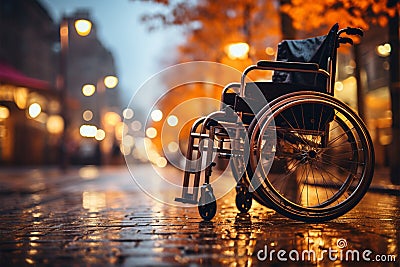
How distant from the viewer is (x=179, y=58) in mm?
32906

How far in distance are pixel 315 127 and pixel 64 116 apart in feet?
69.6

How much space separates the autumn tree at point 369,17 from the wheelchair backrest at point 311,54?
3.99 metres

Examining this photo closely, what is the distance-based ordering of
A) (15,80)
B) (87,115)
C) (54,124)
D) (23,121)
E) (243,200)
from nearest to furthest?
(243,200)
(15,80)
(23,121)
(54,124)
(87,115)

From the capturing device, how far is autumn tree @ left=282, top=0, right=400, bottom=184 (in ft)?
29.5

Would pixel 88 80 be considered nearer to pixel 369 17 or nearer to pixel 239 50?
pixel 239 50

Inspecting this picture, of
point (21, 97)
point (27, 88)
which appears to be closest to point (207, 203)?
point (27, 88)

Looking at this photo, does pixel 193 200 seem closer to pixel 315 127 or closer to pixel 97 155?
pixel 315 127

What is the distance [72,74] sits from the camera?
61156 mm

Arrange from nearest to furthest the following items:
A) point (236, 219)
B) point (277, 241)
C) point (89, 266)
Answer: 1. point (89, 266)
2. point (277, 241)
3. point (236, 219)

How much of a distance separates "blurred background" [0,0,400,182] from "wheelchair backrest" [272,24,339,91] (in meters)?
1.30

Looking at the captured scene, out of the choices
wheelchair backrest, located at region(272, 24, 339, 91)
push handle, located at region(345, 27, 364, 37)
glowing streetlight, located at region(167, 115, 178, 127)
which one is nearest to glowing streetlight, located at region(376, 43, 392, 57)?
wheelchair backrest, located at region(272, 24, 339, 91)

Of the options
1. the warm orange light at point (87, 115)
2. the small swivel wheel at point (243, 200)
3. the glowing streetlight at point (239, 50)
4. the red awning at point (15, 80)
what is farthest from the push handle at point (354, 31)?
the warm orange light at point (87, 115)

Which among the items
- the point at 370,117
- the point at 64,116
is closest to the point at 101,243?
the point at 370,117

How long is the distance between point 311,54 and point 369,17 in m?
5.92
